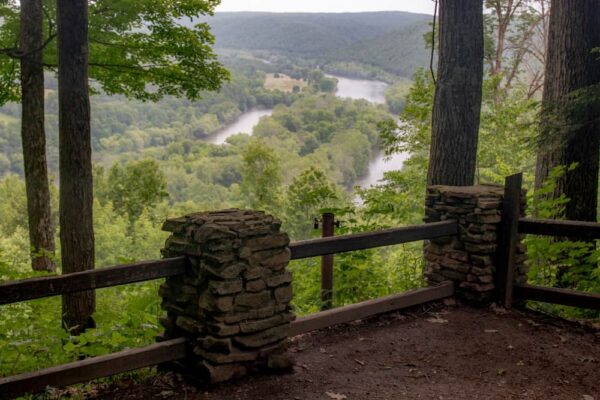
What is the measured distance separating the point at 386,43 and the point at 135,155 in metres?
48.4

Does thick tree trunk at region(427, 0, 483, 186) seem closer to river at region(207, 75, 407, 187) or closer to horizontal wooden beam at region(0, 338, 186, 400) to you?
horizontal wooden beam at region(0, 338, 186, 400)

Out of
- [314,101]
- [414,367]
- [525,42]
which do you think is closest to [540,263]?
[414,367]

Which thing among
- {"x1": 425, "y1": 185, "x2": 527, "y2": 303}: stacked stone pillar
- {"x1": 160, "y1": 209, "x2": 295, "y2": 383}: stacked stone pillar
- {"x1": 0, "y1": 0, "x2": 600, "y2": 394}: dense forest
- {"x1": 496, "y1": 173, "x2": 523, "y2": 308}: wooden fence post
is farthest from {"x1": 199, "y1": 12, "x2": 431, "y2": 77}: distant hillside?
{"x1": 160, "y1": 209, "x2": 295, "y2": 383}: stacked stone pillar

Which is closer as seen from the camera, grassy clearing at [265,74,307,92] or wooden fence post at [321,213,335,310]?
wooden fence post at [321,213,335,310]

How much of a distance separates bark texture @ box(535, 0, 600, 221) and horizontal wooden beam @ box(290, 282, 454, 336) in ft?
8.66

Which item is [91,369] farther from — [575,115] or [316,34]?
[316,34]

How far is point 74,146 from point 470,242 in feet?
15.6

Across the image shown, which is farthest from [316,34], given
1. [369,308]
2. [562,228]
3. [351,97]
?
[369,308]

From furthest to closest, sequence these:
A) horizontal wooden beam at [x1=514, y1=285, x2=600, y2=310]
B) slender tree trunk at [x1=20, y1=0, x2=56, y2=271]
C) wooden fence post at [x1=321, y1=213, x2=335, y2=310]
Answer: slender tree trunk at [x1=20, y1=0, x2=56, y2=271] < wooden fence post at [x1=321, y1=213, x2=335, y2=310] < horizontal wooden beam at [x1=514, y1=285, x2=600, y2=310]

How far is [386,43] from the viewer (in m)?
90.9

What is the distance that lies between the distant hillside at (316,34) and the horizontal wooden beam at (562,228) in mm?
99259

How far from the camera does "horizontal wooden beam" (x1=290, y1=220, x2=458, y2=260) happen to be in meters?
4.41

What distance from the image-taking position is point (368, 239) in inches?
193

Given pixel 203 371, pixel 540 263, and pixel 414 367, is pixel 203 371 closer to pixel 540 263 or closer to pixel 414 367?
pixel 414 367
